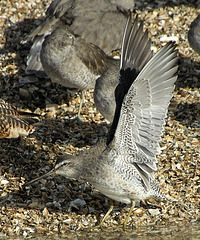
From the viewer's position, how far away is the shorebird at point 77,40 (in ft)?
20.0

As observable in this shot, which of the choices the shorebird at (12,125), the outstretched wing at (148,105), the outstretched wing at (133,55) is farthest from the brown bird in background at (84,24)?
the outstretched wing at (148,105)

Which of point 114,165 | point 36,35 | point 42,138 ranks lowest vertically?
point 42,138

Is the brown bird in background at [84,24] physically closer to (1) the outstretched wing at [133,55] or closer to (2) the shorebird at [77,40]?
(2) the shorebird at [77,40]

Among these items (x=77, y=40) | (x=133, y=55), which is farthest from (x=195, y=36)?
(x=133, y=55)

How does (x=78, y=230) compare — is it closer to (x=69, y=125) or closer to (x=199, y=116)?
(x=69, y=125)

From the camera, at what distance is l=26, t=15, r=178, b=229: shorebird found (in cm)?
406

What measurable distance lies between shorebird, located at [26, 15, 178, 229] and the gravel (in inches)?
18.1

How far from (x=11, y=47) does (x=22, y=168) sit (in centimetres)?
287

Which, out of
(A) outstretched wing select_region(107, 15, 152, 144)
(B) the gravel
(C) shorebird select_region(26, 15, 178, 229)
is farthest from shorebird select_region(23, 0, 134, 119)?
(A) outstretched wing select_region(107, 15, 152, 144)

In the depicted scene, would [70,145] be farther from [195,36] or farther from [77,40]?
[195,36]

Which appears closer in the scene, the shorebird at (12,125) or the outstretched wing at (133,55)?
the outstretched wing at (133,55)

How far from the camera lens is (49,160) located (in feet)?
17.9

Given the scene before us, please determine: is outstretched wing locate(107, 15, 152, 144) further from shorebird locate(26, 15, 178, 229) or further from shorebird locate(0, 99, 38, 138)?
shorebird locate(0, 99, 38, 138)

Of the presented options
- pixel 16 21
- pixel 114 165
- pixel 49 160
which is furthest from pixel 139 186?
pixel 16 21
